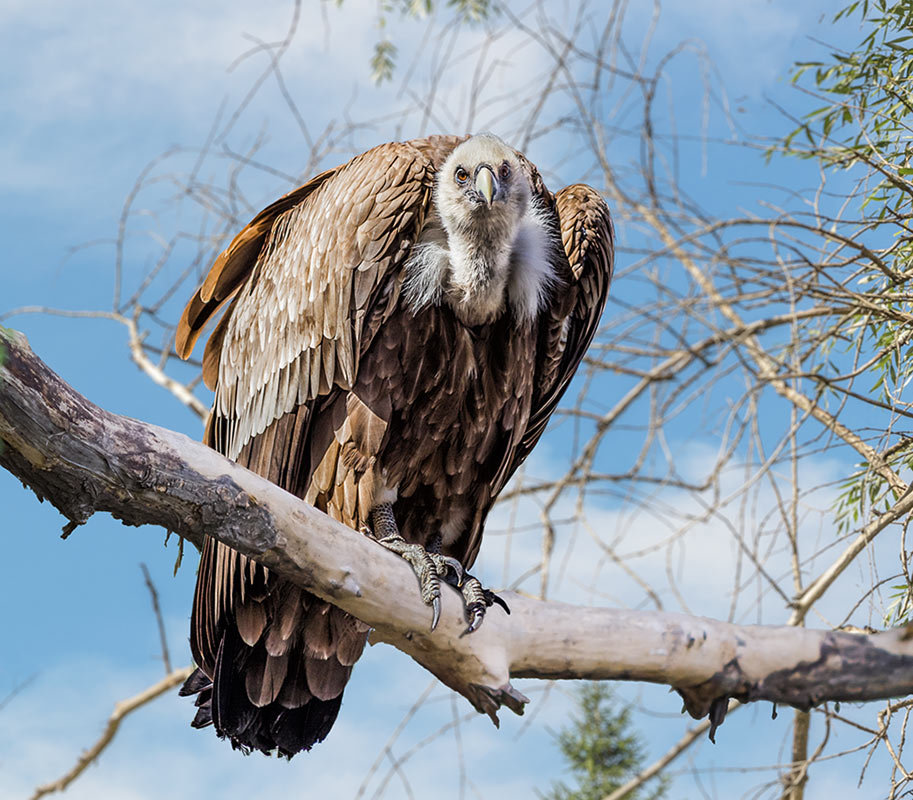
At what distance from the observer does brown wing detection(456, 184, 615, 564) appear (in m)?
2.90

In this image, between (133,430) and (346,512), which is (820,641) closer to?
(346,512)

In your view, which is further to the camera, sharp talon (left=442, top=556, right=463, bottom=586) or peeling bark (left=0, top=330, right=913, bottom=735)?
sharp talon (left=442, top=556, right=463, bottom=586)

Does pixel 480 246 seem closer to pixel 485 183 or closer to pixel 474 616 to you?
pixel 485 183

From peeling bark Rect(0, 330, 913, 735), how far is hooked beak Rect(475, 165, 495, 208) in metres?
0.94

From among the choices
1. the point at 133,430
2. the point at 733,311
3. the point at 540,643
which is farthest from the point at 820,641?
the point at 733,311

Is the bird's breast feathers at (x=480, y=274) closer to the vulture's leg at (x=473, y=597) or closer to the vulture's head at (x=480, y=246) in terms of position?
the vulture's head at (x=480, y=246)

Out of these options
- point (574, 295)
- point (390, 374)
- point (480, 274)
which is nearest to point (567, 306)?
point (574, 295)

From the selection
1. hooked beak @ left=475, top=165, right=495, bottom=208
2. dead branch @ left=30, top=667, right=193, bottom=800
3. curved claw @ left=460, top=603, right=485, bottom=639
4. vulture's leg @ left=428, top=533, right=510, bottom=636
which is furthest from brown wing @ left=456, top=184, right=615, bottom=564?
dead branch @ left=30, top=667, right=193, bottom=800

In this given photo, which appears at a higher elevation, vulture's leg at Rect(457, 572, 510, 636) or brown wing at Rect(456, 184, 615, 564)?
brown wing at Rect(456, 184, 615, 564)

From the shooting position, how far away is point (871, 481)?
3273mm

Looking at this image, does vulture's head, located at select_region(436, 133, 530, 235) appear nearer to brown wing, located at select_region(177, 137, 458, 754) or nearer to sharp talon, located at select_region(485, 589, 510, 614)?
brown wing, located at select_region(177, 137, 458, 754)

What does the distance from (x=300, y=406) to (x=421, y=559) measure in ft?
1.87

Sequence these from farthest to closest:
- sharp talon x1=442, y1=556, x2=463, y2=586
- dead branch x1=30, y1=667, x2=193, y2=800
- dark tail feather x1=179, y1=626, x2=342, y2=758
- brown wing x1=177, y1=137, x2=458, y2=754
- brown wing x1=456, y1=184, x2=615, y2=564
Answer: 1. dead branch x1=30, y1=667, x2=193, y2=800
2. brown wing x1=456, y1=184, x2=615, y2=564
3. dark tail feather x1=179, y1=626, x2=342, y2=758
4. brown wing x1=177, y1=137, x2=458, y2=754
5. sharp talon x1=442, y1=556, x2=463, y2=586

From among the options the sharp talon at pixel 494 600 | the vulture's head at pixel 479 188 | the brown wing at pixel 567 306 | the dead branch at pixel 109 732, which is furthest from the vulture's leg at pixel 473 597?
the dead branch at pixel 109 732
